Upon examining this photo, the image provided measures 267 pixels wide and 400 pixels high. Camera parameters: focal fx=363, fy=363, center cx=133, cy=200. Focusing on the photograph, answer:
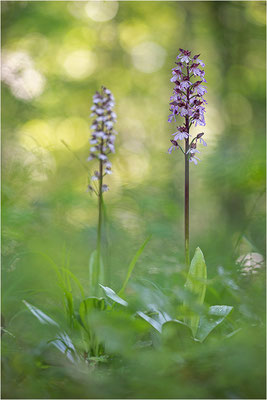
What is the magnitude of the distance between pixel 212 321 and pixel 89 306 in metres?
0.58

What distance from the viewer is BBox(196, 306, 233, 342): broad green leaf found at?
1621 millimetres

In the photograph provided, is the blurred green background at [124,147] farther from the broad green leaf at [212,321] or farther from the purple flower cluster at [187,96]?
the purple flower cluster at [187,96]

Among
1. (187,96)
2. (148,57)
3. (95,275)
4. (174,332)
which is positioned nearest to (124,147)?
(148,57)

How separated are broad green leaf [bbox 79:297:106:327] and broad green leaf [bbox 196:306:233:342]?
1.54ft

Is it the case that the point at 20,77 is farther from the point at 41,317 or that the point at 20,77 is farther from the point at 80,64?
the point at 80,64

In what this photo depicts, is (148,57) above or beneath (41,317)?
above

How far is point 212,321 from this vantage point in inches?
66.2

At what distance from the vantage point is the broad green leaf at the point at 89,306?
→ 1707 millimetres

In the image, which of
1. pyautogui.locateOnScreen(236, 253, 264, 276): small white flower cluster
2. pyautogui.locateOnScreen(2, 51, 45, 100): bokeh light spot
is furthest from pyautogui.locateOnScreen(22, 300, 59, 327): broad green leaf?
pyautogui.locateOnScreen(2, 51, 45, 100): bokeh light spot

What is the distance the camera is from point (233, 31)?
7641 millimetres

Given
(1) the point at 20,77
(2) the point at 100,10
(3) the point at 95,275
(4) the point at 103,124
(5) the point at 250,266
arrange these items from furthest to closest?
(2) the point at 100,10 < (1) the point at 20,77 < (4) the point at 103,124 < (3) the point at 95,275 < (5) the point at 250,266

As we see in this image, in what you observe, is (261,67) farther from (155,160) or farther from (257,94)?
(155,160)

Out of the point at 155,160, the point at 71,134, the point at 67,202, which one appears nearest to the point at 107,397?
the point at 67,202

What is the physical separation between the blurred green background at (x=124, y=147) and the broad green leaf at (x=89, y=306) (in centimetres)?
26
